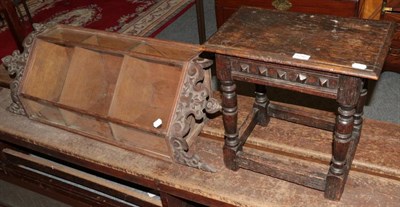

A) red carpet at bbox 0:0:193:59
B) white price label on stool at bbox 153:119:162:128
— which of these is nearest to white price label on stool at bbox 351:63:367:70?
white price label on stool at bbox 153:119:162:128

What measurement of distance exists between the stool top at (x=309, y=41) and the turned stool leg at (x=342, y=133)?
0.06 meters

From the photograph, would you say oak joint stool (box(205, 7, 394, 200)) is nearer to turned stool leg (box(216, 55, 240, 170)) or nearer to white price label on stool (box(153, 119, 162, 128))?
turned stool leg (box(216, 55, 240, 170))

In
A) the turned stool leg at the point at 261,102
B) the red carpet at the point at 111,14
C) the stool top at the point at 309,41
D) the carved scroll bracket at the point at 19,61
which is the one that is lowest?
the red carpet at the point at 111,14

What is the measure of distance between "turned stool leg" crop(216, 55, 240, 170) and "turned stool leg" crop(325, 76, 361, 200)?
0.38m

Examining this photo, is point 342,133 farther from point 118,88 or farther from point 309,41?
point 118,88

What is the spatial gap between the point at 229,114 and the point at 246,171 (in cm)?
29

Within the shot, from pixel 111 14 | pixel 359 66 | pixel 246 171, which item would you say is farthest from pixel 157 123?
pixel 111 14

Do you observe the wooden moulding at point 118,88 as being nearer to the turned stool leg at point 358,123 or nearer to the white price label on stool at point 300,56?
the white price label on stool at point 300,56

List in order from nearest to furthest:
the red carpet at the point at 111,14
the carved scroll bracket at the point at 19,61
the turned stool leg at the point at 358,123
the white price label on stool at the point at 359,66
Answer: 1. the white price label on stool at the point at 359,66
2. the turned stool leg at the point at 358,123
3. the carved scroll bracket at the point at 19,61
4. the red carpet at the point at 111,14

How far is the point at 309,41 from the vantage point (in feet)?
4.59

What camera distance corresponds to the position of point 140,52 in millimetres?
1835

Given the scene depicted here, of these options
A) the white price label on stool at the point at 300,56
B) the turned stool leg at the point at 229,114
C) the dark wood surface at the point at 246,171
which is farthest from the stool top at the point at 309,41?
the dark wood surface at the point at 246,171

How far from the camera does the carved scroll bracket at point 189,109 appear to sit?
167 centimetres

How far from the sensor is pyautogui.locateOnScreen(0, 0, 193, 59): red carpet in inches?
163
